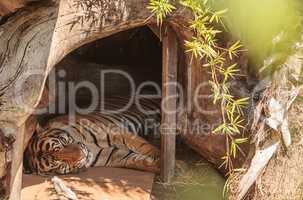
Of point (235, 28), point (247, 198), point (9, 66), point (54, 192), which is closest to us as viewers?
point (9, 66)

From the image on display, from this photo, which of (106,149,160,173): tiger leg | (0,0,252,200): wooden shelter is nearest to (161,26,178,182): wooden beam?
(106,149,160,173): tiger leg

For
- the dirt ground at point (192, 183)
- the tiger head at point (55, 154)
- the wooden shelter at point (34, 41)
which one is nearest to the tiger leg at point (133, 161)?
the dirt ground at point (192, 183)

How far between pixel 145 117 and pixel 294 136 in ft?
8.80

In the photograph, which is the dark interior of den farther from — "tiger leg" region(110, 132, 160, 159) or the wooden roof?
the wooden roof

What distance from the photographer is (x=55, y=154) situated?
17.3ft

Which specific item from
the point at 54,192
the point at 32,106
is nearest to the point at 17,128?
the point at 32,106

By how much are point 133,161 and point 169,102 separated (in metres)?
0.87

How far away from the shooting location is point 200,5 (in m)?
3.77

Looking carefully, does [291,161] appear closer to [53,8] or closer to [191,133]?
[191,133]

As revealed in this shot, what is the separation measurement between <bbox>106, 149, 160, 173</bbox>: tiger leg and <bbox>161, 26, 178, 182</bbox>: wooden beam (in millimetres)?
229

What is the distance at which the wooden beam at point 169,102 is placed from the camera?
4.84 m

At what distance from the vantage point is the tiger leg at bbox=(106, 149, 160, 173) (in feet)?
17.8

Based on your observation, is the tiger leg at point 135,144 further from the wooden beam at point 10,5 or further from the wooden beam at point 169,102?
the wooden beam at point 10,5

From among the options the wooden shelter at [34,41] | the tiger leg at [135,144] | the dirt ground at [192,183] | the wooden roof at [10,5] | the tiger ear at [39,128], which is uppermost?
the wooden roof at [10,5]
